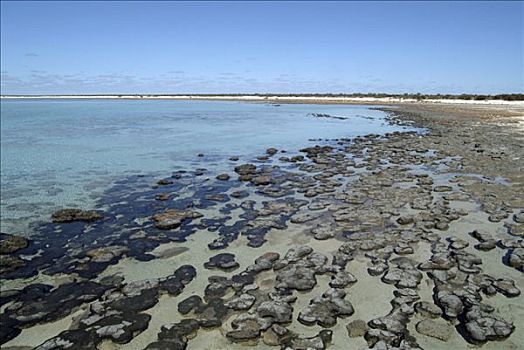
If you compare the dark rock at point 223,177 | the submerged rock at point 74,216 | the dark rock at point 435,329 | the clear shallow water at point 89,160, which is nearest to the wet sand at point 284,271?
the dark rock at point 435,329

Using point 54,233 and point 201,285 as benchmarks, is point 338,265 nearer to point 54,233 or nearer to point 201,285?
point 201,285

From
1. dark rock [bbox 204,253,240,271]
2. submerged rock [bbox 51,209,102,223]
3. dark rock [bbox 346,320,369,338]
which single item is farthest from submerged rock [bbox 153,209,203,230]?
dark rock [bbox 346,320,369,338]

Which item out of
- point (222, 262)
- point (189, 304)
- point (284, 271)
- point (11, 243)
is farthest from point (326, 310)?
point (11, 243)

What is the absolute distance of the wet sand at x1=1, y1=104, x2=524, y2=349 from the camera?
210 inches

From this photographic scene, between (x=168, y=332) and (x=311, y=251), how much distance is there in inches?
144

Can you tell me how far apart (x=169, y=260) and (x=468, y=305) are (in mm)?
5686

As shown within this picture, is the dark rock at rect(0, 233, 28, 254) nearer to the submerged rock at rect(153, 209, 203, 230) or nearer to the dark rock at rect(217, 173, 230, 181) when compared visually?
the submerged rock at rect(153, 209, 203, 230)

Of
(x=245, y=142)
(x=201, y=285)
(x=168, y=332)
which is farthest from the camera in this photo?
(x=245, y=142)

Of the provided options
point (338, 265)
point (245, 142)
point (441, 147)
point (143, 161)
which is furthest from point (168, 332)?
point (245, 142)

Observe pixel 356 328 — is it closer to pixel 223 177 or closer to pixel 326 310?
pixel 326 310

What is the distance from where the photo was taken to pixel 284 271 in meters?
7.12

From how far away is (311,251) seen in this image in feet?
26.4

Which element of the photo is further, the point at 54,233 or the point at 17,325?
the point at 54,233

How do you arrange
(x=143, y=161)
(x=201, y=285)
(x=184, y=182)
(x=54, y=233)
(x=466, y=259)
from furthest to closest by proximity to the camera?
(x=143, y=161) < (x=184, y=182) < (x=54, y=233) < (x=466, y=259) < (x=201, y=285)
